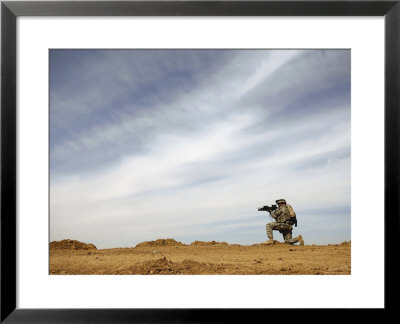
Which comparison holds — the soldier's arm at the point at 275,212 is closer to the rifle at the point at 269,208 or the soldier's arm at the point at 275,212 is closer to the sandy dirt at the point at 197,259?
the rifle at the point at 269,208

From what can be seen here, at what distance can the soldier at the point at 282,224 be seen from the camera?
2141mm

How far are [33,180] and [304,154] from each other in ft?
4.61

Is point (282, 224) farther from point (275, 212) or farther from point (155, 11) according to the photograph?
point (155, 11)

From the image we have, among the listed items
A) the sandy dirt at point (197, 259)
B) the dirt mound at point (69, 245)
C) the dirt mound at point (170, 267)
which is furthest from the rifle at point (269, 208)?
the dirt mound at point (69, 245)

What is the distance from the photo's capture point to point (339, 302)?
1.54 metres

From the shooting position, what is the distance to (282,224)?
2.52 metres

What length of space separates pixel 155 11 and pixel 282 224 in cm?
164

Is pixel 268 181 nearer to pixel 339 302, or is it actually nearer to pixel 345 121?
pixel 345 121

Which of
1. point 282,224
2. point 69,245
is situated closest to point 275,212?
point 282,224

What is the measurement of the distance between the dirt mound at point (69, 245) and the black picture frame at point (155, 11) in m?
0.20

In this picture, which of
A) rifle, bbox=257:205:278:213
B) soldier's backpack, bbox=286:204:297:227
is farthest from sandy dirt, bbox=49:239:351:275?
rifle, bbox=257:205:278:213

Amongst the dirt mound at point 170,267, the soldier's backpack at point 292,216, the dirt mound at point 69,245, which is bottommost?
the dirt mound at point 170,267

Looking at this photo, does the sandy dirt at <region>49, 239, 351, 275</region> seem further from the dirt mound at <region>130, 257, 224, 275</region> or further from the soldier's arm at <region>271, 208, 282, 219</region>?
the soldier's arm at <region>271, 208, 282, 219</region>

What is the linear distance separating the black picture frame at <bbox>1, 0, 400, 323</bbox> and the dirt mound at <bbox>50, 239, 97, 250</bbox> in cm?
20
